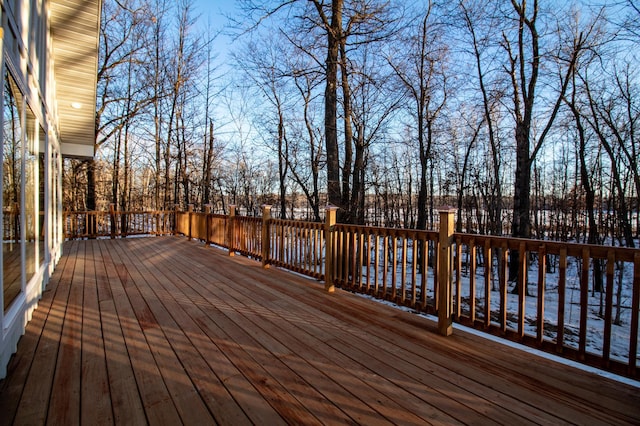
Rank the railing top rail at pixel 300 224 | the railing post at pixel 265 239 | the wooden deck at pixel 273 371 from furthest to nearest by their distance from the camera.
→ 1. the railing post at pixel 265 239
2. the railing top rail at pixel 300 224
3. the wooden deck at pixel 273 371

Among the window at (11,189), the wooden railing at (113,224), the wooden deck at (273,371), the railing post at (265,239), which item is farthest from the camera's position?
the wooden railing at (113,224)

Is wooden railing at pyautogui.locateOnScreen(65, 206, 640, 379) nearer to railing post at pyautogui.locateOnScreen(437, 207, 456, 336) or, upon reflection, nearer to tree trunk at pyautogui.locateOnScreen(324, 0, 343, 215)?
railing post at pyautogui.locateOnScreen(437, 207, 456, 336)

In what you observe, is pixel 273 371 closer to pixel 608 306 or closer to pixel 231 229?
pixel 608 306

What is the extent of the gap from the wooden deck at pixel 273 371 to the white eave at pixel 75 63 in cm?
404

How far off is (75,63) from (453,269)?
22.6ft

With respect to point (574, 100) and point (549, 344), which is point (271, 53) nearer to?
point (574, 100)

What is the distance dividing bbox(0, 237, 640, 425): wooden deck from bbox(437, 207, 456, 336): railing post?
0.14 metres

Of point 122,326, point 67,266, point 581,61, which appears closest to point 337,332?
point 122,326

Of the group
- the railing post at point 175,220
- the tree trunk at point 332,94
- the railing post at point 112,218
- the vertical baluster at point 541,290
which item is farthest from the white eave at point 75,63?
A: the vertical baluster at point 541,290

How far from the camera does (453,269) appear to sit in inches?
161

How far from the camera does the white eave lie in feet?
15.2

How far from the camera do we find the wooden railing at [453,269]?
2.09 metres

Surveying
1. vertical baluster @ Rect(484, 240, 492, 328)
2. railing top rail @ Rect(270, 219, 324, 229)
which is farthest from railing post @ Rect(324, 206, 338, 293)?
vertical baluster @ Rect(484, 240, 492, 328)

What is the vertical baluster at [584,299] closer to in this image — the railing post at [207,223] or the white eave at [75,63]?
the white eave at [75,63]
